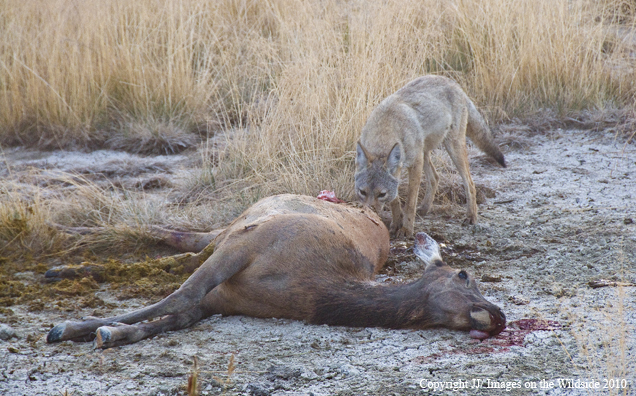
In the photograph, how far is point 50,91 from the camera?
8352mm

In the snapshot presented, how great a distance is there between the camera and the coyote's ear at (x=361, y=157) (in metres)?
5.90

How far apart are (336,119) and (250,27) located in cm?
385

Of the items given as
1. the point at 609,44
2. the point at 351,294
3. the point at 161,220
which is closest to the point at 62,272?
the point at 161,220

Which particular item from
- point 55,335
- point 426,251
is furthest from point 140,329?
point 426,251

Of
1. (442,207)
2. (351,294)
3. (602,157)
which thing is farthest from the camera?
(602,157)

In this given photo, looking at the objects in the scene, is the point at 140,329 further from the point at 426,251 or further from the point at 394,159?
the point at 394,159

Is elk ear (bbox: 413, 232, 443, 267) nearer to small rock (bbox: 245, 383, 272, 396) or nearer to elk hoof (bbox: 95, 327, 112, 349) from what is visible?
small rock (bbox: 245, 383, 272, 396)

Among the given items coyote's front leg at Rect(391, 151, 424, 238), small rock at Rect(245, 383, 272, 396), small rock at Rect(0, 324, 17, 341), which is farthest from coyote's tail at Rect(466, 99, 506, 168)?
small rock at Rect(0, 324, 17, 341)

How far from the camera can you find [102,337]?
3.59m

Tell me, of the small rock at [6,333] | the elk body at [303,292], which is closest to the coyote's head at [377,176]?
the elk body at [303,292]

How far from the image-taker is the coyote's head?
19.3 feet

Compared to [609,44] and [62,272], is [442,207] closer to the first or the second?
[62,272]

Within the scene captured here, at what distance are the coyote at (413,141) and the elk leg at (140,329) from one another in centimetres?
241

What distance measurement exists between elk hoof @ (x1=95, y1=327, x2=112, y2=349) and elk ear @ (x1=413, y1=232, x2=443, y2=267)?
5.81ft
